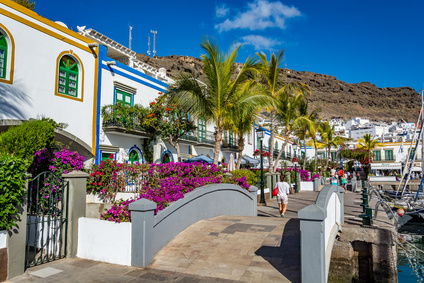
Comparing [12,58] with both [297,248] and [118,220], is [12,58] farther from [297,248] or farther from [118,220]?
[297,248]

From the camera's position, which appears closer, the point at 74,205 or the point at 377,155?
the point at 74,205

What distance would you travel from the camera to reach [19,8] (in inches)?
473

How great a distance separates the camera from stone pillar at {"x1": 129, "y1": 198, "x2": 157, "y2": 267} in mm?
6086

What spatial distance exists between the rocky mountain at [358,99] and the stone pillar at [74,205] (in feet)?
431

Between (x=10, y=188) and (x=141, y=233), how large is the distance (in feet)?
7.93

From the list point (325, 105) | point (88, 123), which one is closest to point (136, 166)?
point (88, 123)

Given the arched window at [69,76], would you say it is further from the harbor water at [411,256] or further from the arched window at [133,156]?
the harbor water at [411,256]

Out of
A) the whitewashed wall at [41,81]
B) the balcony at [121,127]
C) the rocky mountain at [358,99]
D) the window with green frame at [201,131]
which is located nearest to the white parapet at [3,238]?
the whitewashed wall at [41,81]

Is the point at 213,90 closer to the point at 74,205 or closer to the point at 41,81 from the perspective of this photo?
the point at 41,81

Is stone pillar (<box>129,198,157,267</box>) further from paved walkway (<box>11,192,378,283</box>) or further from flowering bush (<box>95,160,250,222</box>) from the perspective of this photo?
flowering bush (<box>95,160,250,222</box>)

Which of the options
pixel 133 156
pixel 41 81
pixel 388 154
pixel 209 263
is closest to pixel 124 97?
pixel 133 156

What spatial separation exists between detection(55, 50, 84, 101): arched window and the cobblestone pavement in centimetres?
919

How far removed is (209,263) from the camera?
600 centimetres

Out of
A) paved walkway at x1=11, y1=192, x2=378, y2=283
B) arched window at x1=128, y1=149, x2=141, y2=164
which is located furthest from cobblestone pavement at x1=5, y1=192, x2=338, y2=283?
arched window at x1=128, y1=149, x2=141, y2=164
